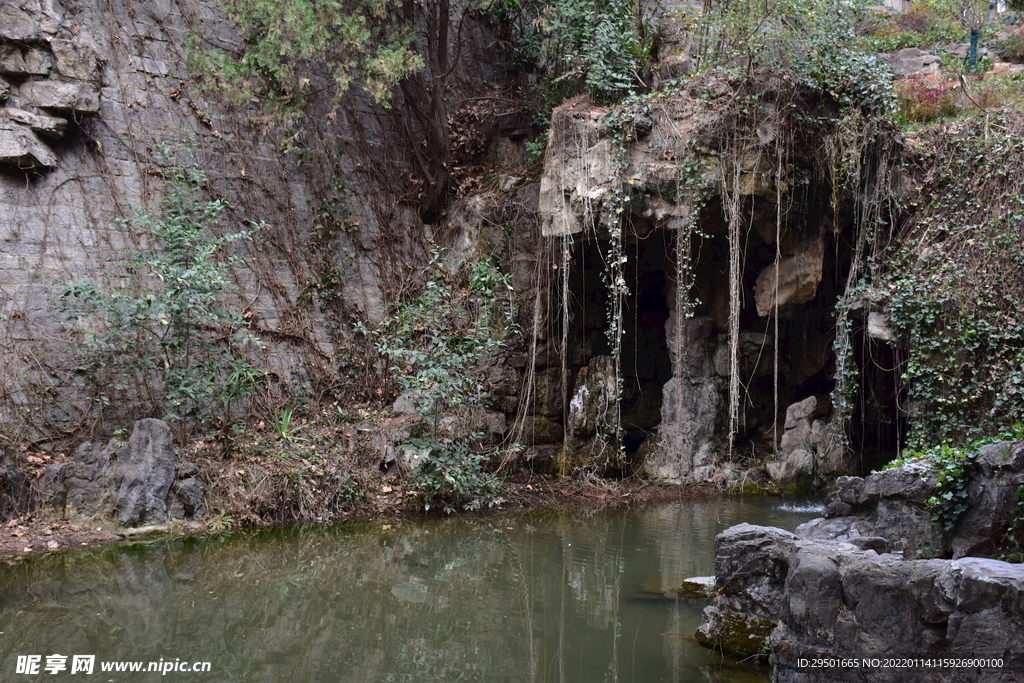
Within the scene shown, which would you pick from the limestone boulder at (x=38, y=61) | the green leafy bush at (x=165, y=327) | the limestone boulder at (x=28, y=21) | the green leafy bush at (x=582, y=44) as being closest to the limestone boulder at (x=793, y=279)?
the green leafy bush at (x=582, y=44)

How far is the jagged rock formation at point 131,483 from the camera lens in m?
6.24

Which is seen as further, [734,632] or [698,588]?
[698,588]

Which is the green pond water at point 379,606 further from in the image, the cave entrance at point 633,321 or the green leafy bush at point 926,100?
the green leafy bush at point 926,100

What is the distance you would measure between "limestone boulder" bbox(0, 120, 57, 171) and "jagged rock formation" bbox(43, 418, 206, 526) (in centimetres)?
297

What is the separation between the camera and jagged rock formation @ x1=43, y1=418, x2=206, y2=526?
20.5 feet

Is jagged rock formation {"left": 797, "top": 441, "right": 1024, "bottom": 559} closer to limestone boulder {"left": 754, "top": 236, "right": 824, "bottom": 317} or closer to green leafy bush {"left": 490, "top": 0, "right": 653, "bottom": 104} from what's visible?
limestone boulder {"left": 754, "top": 236, "right": 824, "bottom": 317}

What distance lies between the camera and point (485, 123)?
32.7ft

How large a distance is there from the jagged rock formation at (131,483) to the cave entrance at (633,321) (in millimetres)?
4327

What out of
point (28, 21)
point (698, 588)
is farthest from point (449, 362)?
point (28, 21)

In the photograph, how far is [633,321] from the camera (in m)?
9.86

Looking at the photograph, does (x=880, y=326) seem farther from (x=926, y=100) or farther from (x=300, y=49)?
(x=300, y=49)

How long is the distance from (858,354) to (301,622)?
7190 millimetres

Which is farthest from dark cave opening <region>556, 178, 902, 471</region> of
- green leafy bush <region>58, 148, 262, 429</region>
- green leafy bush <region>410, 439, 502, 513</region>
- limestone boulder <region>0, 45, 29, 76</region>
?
limestone boulder <region>0, 45, 29, 76</region>

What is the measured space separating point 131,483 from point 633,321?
6.02 metres
